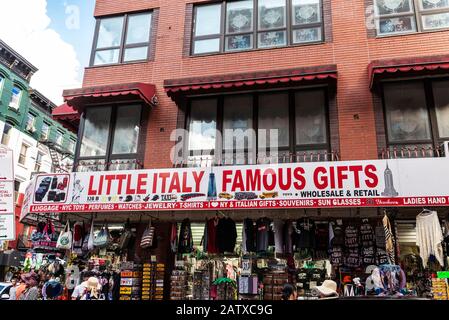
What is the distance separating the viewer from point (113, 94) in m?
12.2

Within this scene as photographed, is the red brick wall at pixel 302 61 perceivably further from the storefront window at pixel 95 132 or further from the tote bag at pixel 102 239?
the tote bag at pixel 102 239

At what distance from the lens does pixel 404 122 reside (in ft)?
35.8

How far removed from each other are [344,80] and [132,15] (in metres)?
8.15

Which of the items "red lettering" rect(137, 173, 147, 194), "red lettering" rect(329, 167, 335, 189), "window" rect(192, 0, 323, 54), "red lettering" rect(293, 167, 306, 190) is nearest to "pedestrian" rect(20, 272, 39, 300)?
"red lettering" rect(137, 173, 147, 194)

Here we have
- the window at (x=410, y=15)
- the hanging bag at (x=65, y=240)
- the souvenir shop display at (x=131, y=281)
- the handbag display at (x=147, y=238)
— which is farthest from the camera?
the window at (x=410, y=15)

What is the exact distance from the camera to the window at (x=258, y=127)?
11.4 metres

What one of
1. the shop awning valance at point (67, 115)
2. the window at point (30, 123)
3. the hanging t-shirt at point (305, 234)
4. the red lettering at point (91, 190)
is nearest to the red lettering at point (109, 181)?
the red lettering at point (91, 190)

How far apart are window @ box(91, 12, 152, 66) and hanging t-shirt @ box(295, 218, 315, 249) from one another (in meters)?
8.08

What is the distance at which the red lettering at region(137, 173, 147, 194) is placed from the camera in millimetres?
10102

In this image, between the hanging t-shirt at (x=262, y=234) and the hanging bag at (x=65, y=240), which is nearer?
the hanging t-shirt at (x=262, y=234)

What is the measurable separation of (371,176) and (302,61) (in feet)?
15.8

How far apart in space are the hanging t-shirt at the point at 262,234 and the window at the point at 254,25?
5.98m

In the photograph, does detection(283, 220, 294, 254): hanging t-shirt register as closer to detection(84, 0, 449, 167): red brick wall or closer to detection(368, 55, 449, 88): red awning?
detection(84, 0, 449, 167): red brick wall

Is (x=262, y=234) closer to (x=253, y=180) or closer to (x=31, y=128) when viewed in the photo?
(x=253, y=180)
